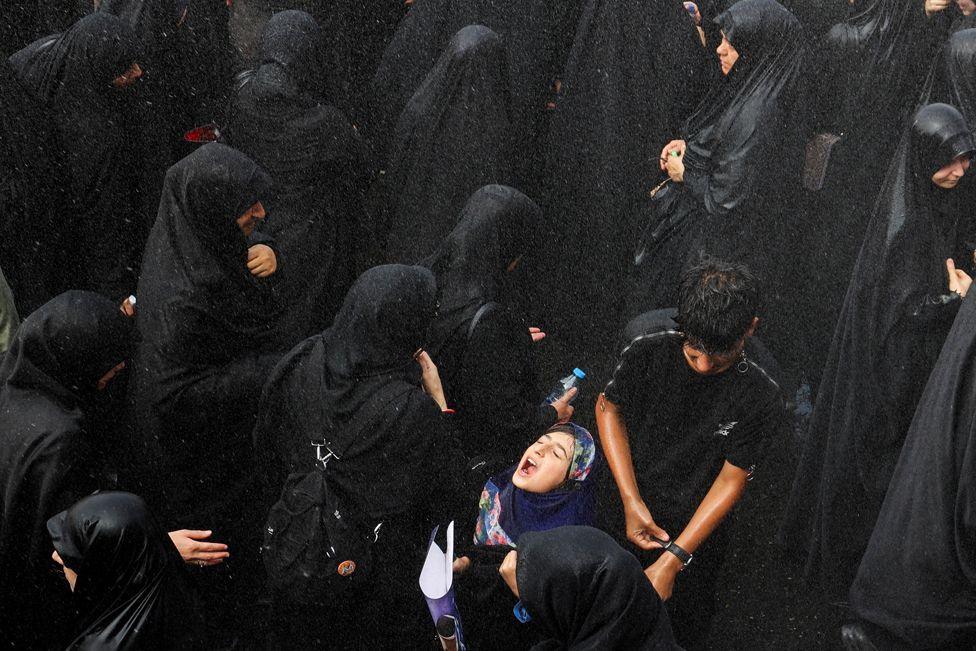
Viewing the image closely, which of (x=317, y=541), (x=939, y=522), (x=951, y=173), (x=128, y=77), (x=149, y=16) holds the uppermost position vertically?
(x=149, y=16)

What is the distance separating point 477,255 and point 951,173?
63.7 inches

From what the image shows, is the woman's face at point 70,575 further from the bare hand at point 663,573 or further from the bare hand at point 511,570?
the bare hand at point 663,573

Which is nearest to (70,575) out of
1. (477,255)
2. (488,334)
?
(488,334)

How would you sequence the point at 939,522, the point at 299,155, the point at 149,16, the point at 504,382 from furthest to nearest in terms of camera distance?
the point at 149,16
the point at 299,155
the point at 504,382
the point at 939,522

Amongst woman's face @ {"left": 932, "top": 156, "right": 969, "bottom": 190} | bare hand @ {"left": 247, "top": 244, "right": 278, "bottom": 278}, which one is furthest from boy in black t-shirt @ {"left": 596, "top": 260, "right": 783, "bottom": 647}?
bare hand @ {"left": 247, "top": 244, "right": 278, "bottom": 278}

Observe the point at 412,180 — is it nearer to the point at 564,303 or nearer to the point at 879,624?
the point at 564,303

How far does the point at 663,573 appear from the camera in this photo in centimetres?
281

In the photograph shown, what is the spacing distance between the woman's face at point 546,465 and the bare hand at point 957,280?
5.08ft

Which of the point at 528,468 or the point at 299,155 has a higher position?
the point at 299,155

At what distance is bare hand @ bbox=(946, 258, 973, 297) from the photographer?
3.20 metres

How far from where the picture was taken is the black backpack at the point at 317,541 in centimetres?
255

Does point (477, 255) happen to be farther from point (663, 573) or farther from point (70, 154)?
point (70, 154)

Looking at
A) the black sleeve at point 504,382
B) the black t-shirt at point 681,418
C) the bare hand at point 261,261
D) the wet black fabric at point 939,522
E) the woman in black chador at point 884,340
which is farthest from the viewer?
the bare hand at point 261,261

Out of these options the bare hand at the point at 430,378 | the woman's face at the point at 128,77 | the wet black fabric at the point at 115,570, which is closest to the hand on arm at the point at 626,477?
the bare hand at the point at 430,378
